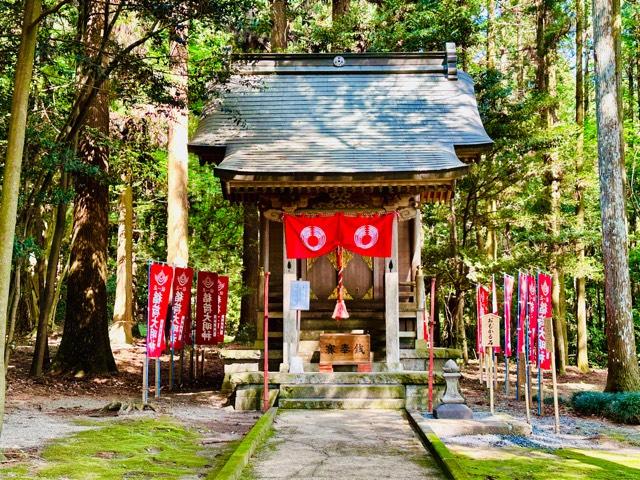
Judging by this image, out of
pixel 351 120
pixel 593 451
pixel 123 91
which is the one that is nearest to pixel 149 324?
pixel 123 91

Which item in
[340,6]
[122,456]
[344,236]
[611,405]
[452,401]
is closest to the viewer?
[122,456]

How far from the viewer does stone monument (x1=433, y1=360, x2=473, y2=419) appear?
28.6ft

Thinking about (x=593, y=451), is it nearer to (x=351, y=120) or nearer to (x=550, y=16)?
(x=351, y=120)

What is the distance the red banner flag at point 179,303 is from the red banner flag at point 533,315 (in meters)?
6.03

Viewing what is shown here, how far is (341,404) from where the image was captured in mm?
10086

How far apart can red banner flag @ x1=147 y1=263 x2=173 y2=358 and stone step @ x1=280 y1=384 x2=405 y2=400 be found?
2216 millimetres

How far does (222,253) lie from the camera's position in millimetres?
21844

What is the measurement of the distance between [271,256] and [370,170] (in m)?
3.01

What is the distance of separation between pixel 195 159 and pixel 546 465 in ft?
55.5

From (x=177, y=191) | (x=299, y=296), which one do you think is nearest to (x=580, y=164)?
(x=177, y=191)

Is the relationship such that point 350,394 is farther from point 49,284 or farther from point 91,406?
point 49,284

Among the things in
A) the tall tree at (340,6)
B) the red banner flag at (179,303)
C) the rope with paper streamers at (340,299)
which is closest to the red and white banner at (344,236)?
the rope with paper streamers at (340,299)

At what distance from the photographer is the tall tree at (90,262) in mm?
12695

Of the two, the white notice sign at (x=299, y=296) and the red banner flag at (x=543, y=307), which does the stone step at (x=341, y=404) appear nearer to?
the white notice sign at (x=299, y=296)
